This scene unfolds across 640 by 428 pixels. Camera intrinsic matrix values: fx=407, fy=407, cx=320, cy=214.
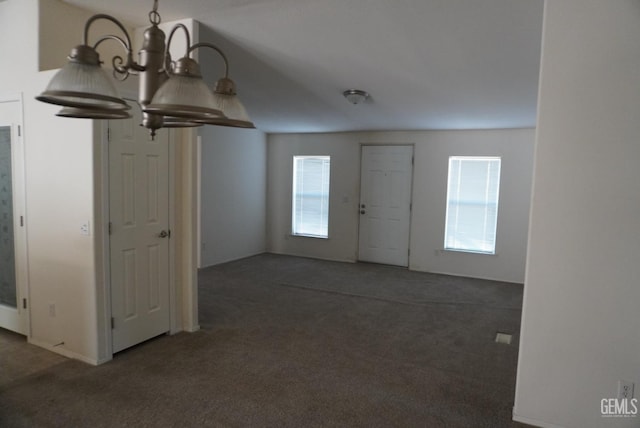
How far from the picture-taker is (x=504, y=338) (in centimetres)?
380

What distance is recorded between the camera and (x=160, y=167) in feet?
11.3

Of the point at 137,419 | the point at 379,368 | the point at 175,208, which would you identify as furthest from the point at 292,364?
the point at 175,208

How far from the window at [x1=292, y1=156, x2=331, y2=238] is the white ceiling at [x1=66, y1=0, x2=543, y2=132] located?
1848 mm

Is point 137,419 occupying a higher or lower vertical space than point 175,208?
lower

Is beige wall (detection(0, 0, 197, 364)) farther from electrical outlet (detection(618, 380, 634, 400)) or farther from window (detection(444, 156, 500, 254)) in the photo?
→ window (detection(444, 156, 500, 254))

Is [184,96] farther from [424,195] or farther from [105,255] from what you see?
[424,195]

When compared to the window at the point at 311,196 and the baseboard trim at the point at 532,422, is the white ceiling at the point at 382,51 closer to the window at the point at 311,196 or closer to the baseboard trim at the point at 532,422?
the window at the point at 311,196

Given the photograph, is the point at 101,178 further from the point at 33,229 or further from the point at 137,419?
the point at 137,419

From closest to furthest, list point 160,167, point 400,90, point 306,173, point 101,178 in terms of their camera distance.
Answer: point 101,178 → point 160,167 → point 400,90 → point 306,173

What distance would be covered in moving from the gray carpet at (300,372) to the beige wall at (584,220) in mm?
473

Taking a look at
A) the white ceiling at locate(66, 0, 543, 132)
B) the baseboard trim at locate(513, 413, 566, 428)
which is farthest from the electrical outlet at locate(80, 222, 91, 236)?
the baseboard trim at locate(513, 413, 566, 428)

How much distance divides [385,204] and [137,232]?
168 inches

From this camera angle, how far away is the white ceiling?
3.00 meters

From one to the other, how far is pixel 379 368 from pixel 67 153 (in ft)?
9.34
